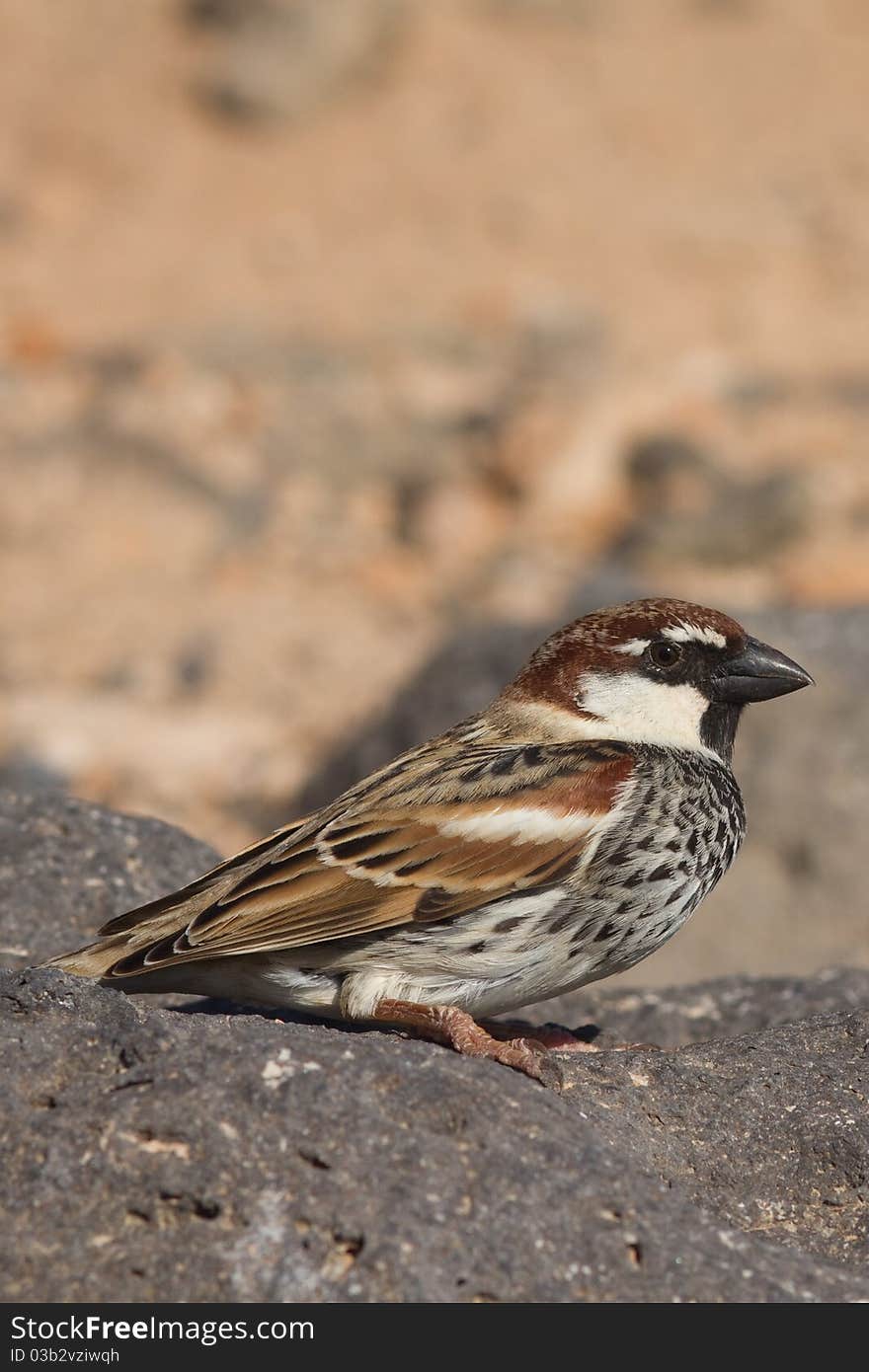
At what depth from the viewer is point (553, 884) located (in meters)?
5.02

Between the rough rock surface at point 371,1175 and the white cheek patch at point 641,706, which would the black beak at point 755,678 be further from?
the rough rock surface at point 371,1175

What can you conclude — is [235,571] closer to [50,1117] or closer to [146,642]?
[146,642]

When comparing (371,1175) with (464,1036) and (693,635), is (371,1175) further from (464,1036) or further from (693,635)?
(693,635)

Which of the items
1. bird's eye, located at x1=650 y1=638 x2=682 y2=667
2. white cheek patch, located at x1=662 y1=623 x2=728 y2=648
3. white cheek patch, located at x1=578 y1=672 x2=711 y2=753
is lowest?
white cheek patch, located at x1=578 y1=672 x2=711 y2=753

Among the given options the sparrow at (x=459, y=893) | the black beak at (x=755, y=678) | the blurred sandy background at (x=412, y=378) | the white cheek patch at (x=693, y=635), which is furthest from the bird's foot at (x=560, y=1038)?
the blurred sandy background at (x=412, y=378)

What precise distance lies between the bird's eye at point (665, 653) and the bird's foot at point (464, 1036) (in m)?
1.39

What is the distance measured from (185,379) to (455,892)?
13.1m

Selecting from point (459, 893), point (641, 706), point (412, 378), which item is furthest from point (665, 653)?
point (412, 378)

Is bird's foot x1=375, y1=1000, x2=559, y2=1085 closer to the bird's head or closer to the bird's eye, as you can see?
the bird's head

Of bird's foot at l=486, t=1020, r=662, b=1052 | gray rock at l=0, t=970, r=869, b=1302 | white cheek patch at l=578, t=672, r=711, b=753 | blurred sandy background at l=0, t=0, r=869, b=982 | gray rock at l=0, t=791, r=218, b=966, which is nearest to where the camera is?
gray rock at l=0, t=970, r=869, b=1302

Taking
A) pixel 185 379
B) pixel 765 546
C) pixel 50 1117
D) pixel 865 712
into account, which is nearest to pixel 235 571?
pixel 185 379

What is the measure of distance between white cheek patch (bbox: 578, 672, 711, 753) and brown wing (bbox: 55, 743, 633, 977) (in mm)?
234

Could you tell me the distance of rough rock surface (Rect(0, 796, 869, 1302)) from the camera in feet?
12.0

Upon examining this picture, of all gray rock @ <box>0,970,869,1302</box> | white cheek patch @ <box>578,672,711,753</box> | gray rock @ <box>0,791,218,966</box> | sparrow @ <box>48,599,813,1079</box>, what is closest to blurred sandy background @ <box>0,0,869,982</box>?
white cheek patch @ <box>578,672,711,753</box>
